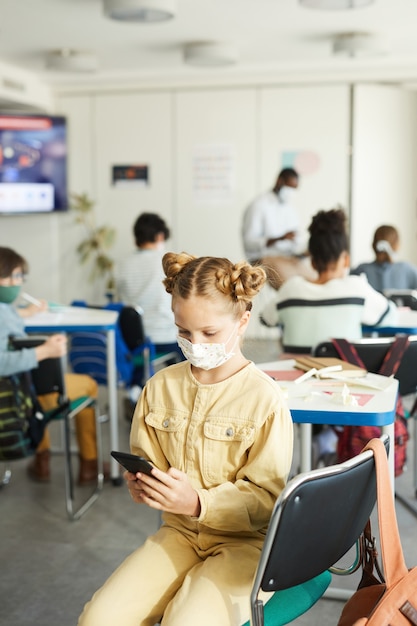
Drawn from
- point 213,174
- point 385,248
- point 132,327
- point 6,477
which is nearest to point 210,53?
point 213,174

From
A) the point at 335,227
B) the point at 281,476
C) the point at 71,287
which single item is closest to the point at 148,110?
the point at 71,287

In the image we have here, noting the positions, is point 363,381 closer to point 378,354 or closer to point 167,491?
point 378,354

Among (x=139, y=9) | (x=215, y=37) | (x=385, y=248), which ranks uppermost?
(x=215, y=37)

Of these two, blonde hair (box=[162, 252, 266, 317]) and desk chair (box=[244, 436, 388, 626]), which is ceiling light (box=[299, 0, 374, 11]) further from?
desk chair (box=[244, 436, 388, 626])

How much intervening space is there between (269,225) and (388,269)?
7.29 ft

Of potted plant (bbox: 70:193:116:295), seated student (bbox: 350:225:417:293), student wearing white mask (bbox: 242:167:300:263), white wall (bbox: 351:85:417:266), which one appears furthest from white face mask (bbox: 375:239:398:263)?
potted plant (bbox: 70:193:116:295)

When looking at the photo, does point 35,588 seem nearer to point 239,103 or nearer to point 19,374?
point 19,374

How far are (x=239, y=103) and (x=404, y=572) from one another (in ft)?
22.5

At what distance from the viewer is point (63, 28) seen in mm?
6070

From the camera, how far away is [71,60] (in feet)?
22.7

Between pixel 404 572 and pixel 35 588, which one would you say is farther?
pixel 35 588

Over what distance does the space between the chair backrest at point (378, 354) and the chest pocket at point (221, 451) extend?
1.15 metres

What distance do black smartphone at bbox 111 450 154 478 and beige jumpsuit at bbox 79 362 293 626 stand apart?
0.51ft

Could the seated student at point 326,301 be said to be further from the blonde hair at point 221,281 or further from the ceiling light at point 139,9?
the ceiling light at point 139,9
